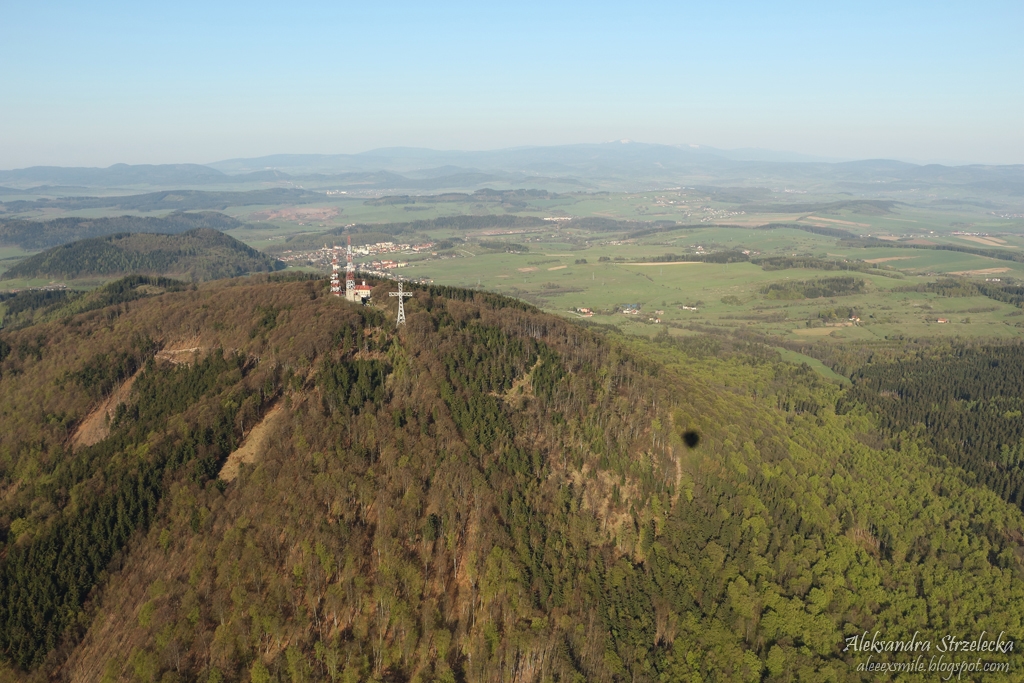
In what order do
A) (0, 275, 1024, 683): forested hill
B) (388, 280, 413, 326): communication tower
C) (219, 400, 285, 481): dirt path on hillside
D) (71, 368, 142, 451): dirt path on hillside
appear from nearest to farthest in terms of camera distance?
(0, 275, 1024, 683): forested hill < (219, 400, 285, 481): dirt path on hillside < (71, 368, 142, 451): dirt path on hillside < (388, 280, 413, 326): communication tower

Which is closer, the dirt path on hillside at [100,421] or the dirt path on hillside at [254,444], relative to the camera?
the dirt path on hillside at [254,444]

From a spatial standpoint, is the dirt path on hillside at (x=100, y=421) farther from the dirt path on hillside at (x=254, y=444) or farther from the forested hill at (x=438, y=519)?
the dirt path on hillside at (x=254, y=444)

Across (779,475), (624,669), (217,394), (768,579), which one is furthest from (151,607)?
(779,475)

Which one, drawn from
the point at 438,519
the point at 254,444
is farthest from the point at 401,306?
the point at 438,519

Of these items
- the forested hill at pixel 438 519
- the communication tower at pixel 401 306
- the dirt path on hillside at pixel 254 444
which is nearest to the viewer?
the forested hill at pixel 438 519

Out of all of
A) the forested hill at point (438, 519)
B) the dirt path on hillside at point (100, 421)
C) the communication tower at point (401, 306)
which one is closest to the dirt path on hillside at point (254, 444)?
the forested hill at point (438, 519)

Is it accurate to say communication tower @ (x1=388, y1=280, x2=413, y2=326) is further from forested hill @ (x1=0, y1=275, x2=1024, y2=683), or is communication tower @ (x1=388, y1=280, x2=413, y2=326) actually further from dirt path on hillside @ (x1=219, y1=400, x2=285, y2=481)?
dirt path on hillside @ (x1=219, y1=400, x2=285, y2=481)

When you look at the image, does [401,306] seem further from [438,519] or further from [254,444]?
[438,519]

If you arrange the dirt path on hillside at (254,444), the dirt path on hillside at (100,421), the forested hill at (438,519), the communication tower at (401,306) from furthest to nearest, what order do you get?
the communication tower at (401,306) → the dirt path on hillside at (100,421) → the dirt path on hillside at (254,444) → the forested hill at (438,519)

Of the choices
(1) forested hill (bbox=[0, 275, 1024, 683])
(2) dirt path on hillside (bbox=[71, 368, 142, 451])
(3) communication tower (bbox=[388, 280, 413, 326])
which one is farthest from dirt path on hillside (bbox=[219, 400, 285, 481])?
(2) dirt path on hillside (bbox=[71, 368, 142, 451])
